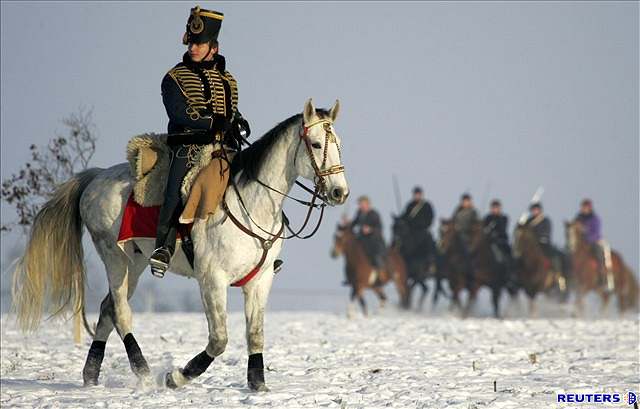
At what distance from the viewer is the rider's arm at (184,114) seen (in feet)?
30.1

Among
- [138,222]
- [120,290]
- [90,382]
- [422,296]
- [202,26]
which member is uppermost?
[202,26]

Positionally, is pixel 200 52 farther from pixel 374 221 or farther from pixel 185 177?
pixel 374 221

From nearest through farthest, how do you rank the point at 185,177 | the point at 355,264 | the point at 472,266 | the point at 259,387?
the point at 259,387 → the point at 185,177 → the point at 355,264 → the point at 472,266

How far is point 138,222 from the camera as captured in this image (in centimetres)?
954

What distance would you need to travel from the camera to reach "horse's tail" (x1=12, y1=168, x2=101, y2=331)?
10.3 metres

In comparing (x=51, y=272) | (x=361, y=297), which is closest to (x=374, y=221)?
(x=361, y=297)

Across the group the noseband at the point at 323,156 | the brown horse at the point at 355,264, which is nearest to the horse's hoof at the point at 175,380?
the noseband at the point at 323,156

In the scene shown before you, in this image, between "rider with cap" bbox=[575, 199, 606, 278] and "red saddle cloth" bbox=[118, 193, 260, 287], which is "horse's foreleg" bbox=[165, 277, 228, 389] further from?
"rider with cap" bbox=[575, 199, 606, 278]

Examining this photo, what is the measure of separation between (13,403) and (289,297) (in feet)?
82.6

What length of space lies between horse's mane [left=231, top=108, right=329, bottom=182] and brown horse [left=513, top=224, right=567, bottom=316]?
16092 millimetres

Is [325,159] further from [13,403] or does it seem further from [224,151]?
[13,403]

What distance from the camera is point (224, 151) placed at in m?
9.09

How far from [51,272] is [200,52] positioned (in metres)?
2.63

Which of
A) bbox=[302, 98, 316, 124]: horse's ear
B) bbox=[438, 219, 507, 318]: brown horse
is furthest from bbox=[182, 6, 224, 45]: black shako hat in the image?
bbox=[438, 219, 507, 318]: brown horse
